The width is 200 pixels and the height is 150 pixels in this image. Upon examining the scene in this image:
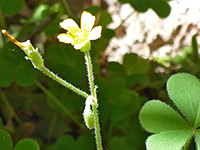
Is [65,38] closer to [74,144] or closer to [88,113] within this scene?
[88,113]

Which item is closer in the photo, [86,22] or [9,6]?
[86,22]

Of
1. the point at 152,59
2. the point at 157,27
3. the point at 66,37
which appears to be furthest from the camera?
the point at 157,27

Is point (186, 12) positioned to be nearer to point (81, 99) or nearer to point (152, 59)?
point (152, 59)

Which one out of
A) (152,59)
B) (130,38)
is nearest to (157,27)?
(130,38)

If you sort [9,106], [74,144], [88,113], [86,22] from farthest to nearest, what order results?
[9,106], [74,144], [86,22], [88,113]

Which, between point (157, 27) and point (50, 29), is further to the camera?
point (157, 27)

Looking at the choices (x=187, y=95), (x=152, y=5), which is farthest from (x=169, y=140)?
(x=152, y=5)

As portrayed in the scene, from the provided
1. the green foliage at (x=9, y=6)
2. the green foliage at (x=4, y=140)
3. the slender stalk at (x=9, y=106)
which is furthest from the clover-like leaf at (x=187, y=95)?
the slender stalk at (x=9, y=106)
